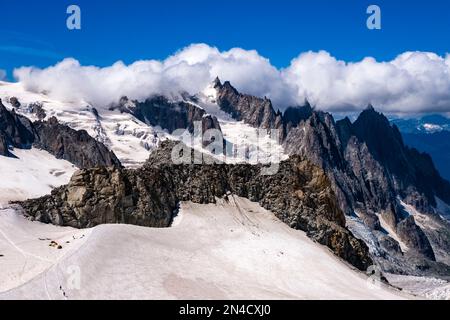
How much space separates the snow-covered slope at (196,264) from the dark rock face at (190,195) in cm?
311

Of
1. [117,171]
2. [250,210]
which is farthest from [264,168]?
[117,171]

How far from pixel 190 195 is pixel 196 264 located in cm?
2549

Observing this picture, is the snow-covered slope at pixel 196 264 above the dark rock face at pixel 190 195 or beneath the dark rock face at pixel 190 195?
beneath

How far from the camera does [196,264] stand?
61.3m

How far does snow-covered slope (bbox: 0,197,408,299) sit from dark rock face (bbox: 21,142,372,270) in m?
3.11

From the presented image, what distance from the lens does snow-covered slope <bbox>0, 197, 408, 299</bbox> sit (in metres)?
49.3

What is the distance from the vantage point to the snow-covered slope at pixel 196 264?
162ft

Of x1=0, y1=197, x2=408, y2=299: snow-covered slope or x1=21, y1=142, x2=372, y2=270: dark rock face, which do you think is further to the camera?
x1=21, y1=142, x2=372, y2=270: dark rock face

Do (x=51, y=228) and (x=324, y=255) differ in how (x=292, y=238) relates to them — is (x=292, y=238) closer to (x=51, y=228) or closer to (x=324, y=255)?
(x=324, y=255)

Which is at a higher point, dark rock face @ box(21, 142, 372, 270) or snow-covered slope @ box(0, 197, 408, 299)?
dark rock face @ box(21, 142, 372, 270)

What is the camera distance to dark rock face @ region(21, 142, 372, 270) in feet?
256

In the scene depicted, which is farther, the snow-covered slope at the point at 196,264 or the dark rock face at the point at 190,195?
the dark rock face at the point at 190,195
